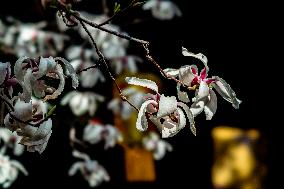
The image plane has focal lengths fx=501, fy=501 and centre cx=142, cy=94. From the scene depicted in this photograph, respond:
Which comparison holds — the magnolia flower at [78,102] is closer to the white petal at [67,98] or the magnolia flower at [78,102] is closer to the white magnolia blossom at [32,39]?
the white petal at [67,98]

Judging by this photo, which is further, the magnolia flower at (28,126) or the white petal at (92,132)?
the white petal at (92,132)

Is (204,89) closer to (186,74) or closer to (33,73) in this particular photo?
(186,74)

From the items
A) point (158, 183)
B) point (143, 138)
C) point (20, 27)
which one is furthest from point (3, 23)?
point (158, 183)

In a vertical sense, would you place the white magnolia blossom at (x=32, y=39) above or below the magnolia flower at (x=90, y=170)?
above

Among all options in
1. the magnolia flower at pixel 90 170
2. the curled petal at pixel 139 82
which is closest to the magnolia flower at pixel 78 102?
the magnolia flower at pixel 90 170

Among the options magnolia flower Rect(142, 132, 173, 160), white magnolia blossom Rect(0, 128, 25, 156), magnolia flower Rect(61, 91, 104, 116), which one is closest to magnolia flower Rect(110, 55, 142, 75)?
magnolia flower Rect(61, 91, 104, 116)
